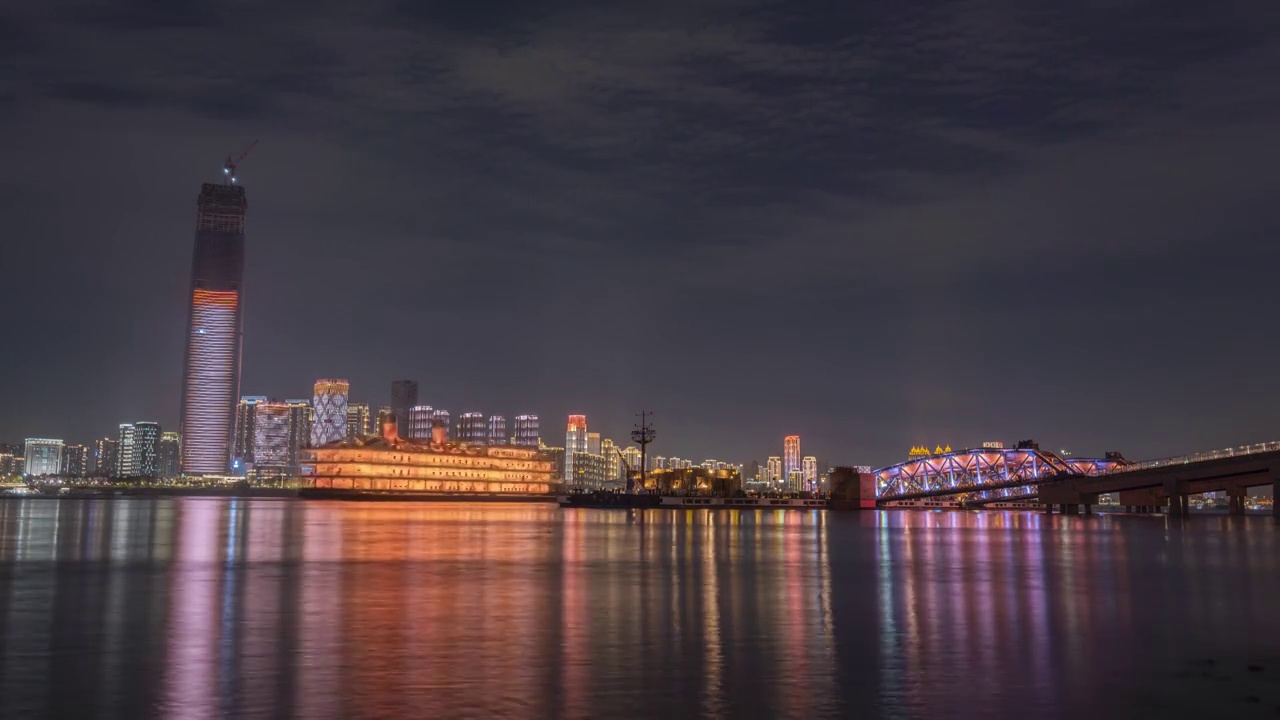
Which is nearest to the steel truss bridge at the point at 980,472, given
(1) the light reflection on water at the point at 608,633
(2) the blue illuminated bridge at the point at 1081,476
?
(2) the blue illuminated bridge at the point at 1081,476

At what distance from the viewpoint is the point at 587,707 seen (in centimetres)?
1534

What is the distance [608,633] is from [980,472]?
172 metres

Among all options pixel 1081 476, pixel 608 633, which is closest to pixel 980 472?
pixel 1081 476

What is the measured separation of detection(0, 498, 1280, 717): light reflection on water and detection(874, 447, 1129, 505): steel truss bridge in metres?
120

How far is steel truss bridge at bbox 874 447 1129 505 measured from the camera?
163000 mm

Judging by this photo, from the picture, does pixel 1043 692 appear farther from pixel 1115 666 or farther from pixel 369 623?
pixel 369 623

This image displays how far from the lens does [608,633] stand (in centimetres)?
2283

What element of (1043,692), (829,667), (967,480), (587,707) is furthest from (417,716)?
(967,480)

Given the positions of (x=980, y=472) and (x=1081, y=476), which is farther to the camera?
(x=980, y=472)

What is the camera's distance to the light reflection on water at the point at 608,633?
52.7 feet

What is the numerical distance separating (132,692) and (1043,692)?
14.0 metres

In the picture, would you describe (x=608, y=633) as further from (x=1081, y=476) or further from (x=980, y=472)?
(x=980, y=472)

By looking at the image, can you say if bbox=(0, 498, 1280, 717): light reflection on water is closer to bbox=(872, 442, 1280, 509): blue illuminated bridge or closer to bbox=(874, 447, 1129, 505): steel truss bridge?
bbox=(872, 442, 1280, 509): blue illuminated bridge

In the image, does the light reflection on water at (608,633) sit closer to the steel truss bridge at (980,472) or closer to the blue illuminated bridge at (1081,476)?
the blue illuminated bridge at (1081,476)
